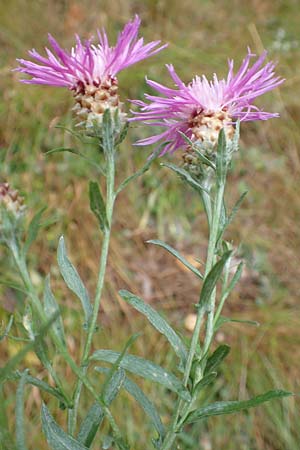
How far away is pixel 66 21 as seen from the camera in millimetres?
2246

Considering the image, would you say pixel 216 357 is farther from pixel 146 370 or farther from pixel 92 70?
pixel 92 70

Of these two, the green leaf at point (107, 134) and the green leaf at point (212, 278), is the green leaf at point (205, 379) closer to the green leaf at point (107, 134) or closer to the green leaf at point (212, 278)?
the green leaf at point (212, 278)

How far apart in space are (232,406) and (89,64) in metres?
0.39

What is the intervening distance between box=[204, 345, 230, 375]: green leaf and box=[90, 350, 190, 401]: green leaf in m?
0.04

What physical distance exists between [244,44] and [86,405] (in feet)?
4.71

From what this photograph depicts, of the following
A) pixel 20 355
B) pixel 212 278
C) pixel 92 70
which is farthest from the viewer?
pixel 92 70

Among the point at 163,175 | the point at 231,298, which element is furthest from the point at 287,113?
the point at 231,298

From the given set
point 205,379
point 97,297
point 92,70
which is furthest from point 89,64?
point 205,379

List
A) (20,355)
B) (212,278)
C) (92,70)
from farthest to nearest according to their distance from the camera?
(92,70)
(212,278)
(20,355)

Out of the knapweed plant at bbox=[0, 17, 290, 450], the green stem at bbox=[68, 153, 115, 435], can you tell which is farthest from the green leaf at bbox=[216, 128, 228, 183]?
the green stem at bbox=[68, 153, 115, 435]

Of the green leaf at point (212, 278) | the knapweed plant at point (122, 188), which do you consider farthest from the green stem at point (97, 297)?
the green leaf at point (212, 278)

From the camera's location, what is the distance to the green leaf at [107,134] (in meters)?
0.63

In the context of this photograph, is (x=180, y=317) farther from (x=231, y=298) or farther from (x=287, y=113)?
(x=287, y=113)

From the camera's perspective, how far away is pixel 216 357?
0.62 m
